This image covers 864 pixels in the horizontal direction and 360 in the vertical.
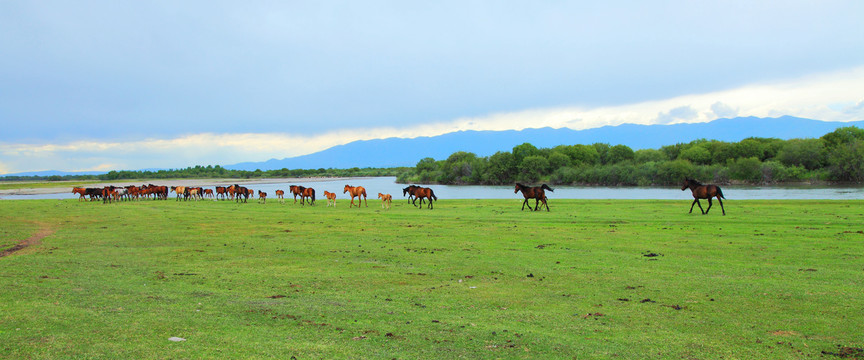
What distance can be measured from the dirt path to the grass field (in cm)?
30

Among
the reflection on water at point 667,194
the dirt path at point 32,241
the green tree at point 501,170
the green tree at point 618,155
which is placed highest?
the green tree at point 618,155

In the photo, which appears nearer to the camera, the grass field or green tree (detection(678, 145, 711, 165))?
the grass field

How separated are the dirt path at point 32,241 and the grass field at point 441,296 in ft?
0.97

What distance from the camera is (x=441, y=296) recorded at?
793cm

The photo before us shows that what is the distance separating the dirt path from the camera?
42.3ft

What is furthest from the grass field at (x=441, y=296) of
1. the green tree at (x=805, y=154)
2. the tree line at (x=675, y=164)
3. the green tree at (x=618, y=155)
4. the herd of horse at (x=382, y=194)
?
the green tree at (x=618, y=155)

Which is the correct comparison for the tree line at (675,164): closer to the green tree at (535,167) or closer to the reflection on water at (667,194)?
the green tree at (535,167)

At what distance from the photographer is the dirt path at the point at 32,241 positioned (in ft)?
42.3

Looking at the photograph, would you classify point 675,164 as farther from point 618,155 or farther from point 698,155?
point 618,155

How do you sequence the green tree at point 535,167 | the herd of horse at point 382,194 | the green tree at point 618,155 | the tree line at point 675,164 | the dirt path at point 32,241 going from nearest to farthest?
the dirt path at point 32,241 → the herd of horse at point 382,194 → the tree line at point 675,164 → the green tree at point 535,167 → the green tree at point 618,155

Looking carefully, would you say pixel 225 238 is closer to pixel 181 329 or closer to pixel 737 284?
pixel 181 329

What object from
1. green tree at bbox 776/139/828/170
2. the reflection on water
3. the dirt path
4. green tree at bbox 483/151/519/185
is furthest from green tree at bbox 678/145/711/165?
the dirt path

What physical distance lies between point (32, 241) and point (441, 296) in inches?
581

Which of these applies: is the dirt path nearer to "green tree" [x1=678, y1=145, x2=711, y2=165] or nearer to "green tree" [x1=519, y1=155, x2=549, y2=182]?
"green tree" [x1=519, y1=155, x2=549, y2=182]
